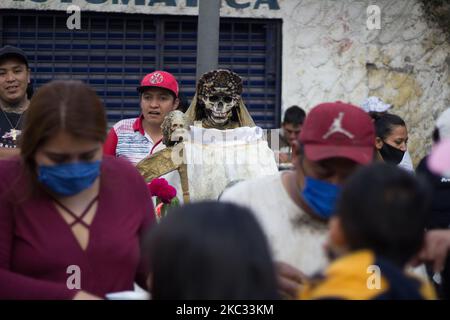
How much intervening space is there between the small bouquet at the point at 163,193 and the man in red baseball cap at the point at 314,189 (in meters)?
2.05

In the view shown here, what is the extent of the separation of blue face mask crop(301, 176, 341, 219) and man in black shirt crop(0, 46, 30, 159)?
9.01 feet

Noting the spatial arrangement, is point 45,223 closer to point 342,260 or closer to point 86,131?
point 86,131

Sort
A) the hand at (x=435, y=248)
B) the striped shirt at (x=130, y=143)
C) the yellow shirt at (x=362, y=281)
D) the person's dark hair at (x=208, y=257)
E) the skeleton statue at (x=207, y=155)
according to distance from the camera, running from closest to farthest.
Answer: the person's dark hair at (x=208, y=257) → the yellow shirt at (x=362, y=281) → the hand at (x=435, y=248) → the skeleton statue at (x=207, y=155) → the striped shirt at (x=130, y=143)

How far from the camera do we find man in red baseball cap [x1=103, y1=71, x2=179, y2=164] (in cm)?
650

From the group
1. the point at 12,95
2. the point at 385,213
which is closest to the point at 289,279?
the point at 385,213

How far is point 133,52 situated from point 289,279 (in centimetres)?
728

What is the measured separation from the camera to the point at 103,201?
3471 mm

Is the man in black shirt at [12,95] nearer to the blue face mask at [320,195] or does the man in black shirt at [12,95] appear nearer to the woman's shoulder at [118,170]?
the woman's shoulder at [118,170]

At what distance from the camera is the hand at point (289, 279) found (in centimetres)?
317

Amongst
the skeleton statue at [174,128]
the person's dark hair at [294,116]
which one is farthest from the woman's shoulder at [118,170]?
the person's dark hair at [294,116]

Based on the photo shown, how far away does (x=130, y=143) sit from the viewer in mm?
6570

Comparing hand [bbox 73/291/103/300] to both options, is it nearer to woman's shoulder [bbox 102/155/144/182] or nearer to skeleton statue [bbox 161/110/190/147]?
woman's shoulder [bbox 102/155/144/182]

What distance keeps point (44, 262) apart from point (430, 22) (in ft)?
25.0
